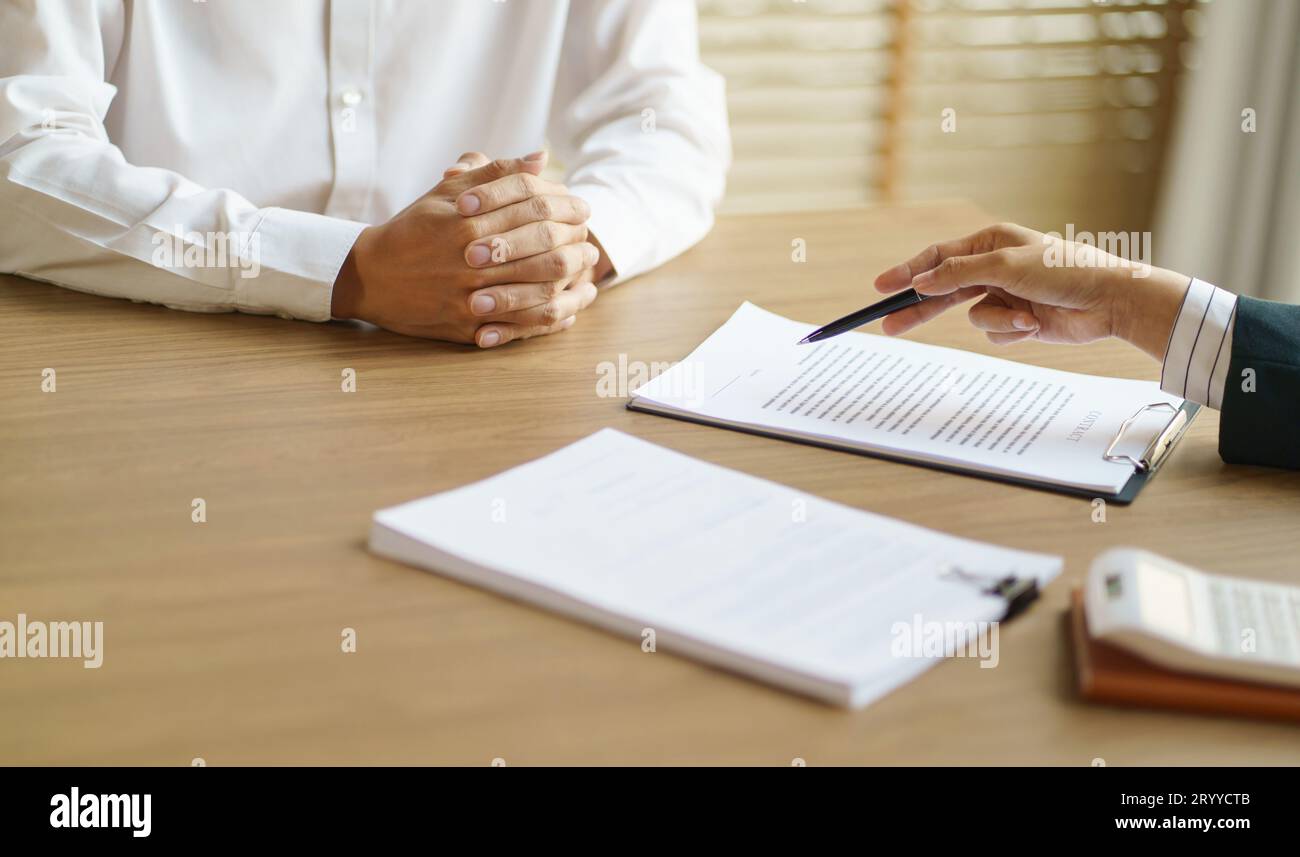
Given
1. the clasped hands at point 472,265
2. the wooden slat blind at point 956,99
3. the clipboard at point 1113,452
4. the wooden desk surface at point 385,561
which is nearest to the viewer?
Result: the wooden desk surface at point 385,561

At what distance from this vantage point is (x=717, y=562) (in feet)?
2.35

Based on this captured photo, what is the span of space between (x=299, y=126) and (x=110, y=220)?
0.30 m

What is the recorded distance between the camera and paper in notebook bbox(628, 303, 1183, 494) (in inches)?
35.5

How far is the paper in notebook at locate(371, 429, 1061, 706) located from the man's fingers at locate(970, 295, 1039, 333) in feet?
1.05

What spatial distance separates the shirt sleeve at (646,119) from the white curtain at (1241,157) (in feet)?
5.24

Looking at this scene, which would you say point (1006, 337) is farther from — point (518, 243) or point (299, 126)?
point (299, 126)

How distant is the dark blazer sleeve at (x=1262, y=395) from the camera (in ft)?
2.95
